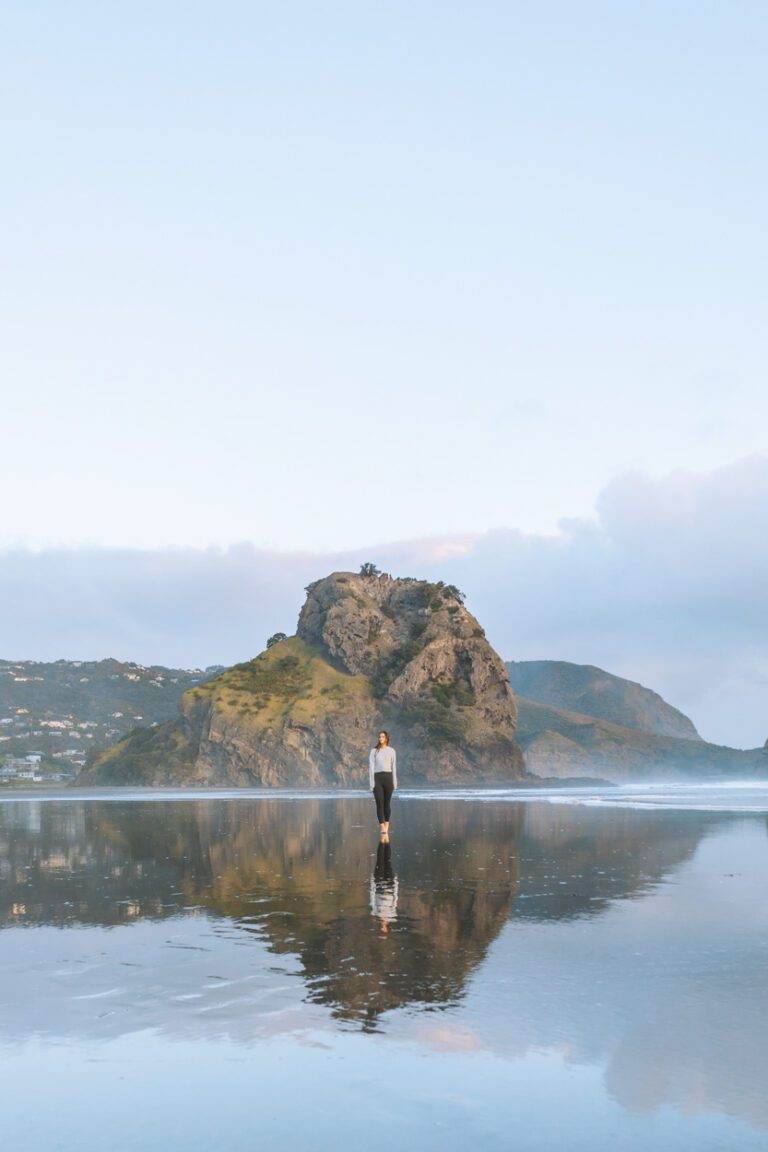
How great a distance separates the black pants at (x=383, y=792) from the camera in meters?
23.8

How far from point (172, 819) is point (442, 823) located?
10288 mm

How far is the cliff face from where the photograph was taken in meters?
168

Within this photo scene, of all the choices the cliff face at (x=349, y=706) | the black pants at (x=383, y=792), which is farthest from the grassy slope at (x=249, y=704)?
the black pants at (x=383, y=792)

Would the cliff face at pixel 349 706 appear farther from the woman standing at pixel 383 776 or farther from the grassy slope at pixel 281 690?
the woman standing at pixel 383 776

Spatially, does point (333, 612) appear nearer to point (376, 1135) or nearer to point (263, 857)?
point (263, 857)

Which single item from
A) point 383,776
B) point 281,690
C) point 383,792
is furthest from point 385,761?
point 281,690

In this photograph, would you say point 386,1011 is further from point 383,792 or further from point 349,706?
point 349,706

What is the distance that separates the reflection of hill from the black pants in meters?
0.91

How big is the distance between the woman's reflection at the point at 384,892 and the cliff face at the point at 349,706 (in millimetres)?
144249

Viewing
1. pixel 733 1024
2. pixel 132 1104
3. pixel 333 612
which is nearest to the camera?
pixel 132 1104

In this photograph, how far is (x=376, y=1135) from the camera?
17.8 feet

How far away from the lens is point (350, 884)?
53.4 feet

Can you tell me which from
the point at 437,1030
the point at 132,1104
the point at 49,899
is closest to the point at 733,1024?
the point at 437,1030

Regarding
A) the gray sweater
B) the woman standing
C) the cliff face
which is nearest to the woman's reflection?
the woman standing
